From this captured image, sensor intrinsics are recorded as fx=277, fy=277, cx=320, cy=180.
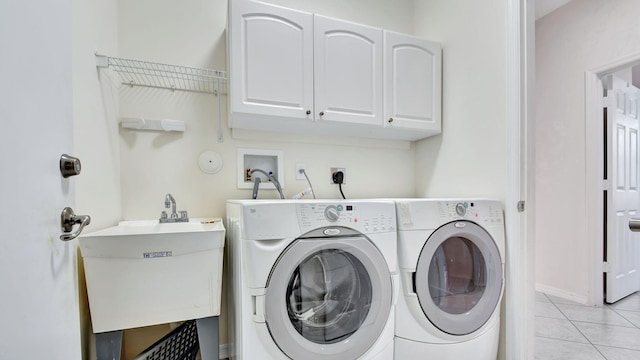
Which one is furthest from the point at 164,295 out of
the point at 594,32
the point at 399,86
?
the point at 594,32

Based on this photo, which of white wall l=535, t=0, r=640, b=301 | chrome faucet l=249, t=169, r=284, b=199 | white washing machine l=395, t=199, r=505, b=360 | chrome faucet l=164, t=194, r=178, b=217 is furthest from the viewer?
white wall l=535, t=0, r=640, b=301

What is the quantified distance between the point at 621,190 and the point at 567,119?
0.79m

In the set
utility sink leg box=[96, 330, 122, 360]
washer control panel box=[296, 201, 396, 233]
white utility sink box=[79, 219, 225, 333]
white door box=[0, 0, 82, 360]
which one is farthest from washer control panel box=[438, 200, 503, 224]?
utility sink leg box=[96, 330, 122, 360]

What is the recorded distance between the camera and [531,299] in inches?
A: 57.1

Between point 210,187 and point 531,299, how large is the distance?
6.25ft

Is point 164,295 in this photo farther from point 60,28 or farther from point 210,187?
point 60,28

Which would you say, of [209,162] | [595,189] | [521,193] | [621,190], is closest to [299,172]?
[209,162]

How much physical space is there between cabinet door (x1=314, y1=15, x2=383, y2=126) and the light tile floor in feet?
6.04

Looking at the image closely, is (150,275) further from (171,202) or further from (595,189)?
(595,189)

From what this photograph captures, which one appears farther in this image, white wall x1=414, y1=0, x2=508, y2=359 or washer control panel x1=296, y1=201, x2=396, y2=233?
white wall x1=414, y1=0, x2=508, y2=359

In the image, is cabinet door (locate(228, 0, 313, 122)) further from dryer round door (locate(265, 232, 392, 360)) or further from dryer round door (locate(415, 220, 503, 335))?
dryer round door (locate(415, 220, 503, 335))

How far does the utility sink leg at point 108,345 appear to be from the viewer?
1107 mm

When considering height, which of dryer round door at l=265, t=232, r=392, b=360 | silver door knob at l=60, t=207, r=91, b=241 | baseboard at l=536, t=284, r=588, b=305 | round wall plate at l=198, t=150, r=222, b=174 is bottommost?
baseboard at l=536, t=284, r=588, b=305

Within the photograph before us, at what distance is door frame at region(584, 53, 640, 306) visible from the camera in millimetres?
2395
